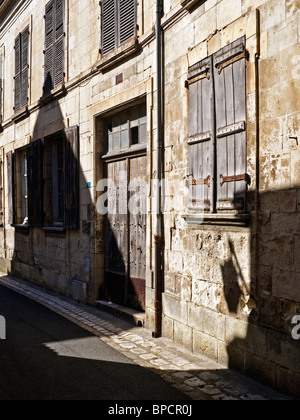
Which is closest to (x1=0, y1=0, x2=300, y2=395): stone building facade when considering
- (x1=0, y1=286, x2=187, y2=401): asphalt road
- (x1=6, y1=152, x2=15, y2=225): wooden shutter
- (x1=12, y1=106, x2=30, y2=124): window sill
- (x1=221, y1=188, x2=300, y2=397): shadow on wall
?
(x1=221, y1=188, x2=300, y2=397): shadow on wall

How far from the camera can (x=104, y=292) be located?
28.5 feet

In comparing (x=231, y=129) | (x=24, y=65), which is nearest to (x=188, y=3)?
(x=231, y=129)

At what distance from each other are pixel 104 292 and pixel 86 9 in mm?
5158

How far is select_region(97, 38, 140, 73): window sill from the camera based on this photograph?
7.41 m

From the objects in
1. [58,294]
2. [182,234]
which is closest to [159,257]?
[182,234]

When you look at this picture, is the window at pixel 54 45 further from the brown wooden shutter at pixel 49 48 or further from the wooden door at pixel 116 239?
the wooden door at pixel 116 239

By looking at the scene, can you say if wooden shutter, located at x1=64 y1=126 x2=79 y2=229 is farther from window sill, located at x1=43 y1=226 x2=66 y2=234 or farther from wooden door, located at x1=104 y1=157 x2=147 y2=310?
wooden door, located at x1=104 y1=157 x2=147 y2=310

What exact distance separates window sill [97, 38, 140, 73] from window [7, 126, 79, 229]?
1495 millimetres

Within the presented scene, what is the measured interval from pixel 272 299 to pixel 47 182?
24.5 ft

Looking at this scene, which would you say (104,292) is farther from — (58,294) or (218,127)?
(218,127)

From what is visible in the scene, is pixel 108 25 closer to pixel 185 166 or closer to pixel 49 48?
pixel 49 48

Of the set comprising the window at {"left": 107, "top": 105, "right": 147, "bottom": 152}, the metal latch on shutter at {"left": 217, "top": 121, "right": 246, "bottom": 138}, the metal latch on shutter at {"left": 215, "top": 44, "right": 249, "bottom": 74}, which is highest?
the metal latch on shutter at {"left": 215, "top": 44, "right": 249, "bottom": 74}

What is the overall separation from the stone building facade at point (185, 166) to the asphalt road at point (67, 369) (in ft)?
3.11

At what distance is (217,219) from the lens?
18.0ft
